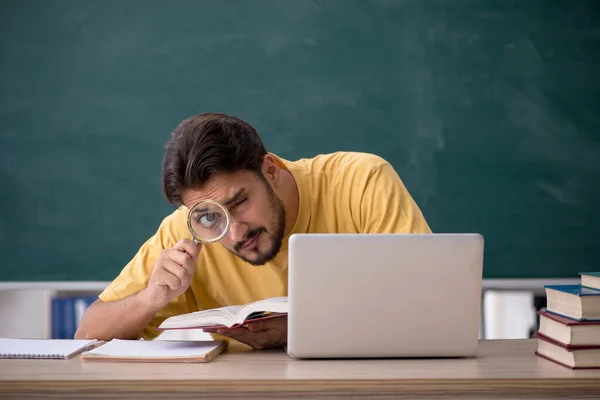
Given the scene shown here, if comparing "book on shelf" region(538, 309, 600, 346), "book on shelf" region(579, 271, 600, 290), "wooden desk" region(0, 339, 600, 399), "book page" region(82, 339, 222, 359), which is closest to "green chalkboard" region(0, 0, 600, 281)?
"book page" region(82, 339, 222, 359)

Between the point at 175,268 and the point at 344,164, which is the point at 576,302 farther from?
the point at 344,164

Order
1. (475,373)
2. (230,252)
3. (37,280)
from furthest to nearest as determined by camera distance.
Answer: (37,280) → (230,252) → (475,373)

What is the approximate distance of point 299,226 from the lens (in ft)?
7.18

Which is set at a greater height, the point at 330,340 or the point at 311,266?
the point at 311,266

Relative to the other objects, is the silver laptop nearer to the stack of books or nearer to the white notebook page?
the stack of books

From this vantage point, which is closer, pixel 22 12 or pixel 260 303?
pixel 260 303

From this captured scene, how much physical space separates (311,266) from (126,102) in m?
2.29

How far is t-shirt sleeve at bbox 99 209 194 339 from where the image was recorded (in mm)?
2025

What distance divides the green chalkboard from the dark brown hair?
1.45m

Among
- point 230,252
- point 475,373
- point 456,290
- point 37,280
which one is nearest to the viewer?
point 475,373

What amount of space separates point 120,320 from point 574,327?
1129 mm

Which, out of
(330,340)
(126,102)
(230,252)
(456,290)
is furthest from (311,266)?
(126,102)

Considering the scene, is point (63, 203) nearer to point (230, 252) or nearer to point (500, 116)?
point (230, 252)

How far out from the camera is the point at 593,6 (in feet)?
Answer: 11.2
